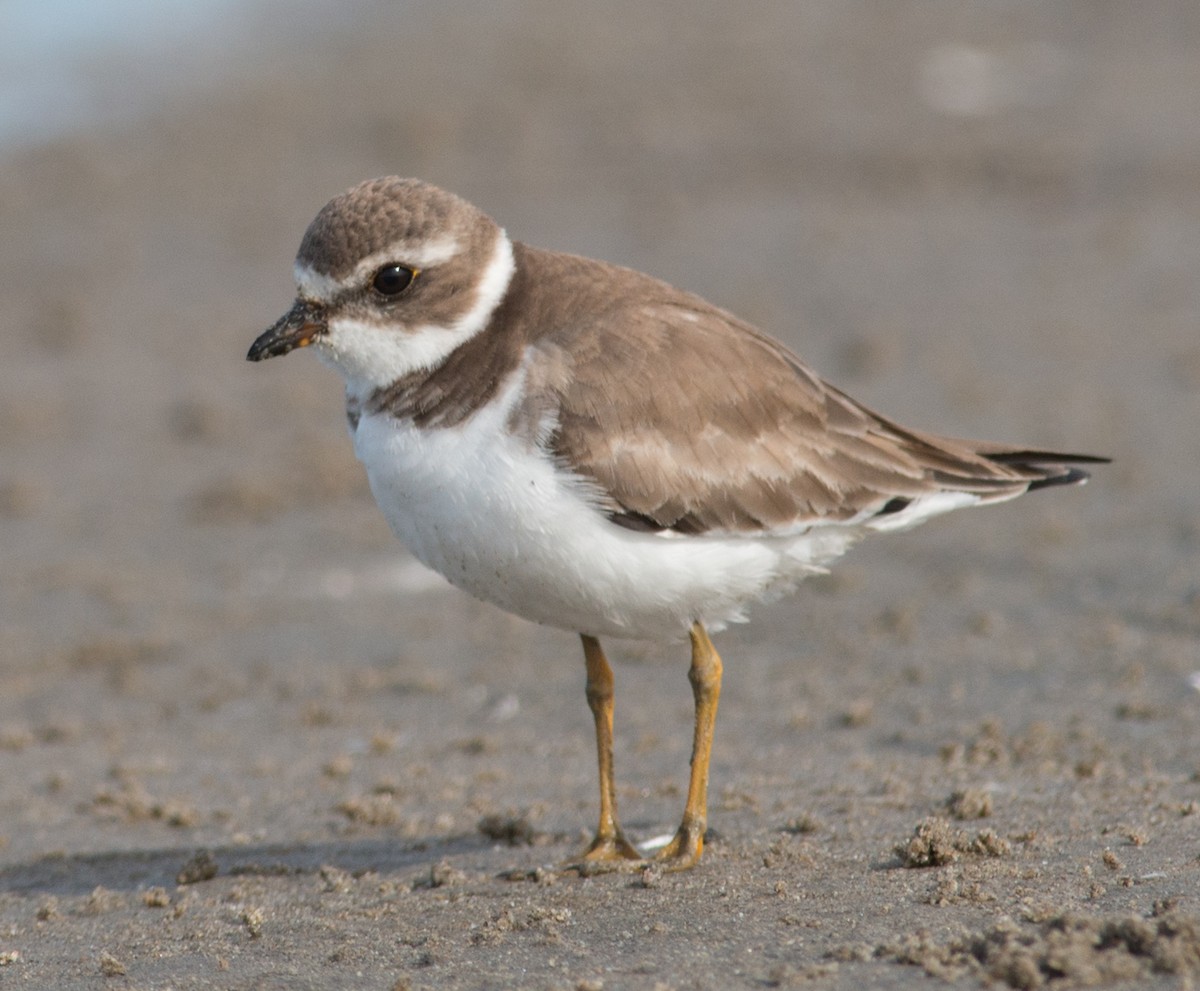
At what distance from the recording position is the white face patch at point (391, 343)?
5.06 m

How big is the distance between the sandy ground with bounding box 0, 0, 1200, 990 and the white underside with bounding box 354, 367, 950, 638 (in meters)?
0.81

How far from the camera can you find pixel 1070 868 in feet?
15.3

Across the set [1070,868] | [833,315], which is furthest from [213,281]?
[1070,868]

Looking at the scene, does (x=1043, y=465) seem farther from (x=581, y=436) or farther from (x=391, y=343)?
(x=391, y=343)

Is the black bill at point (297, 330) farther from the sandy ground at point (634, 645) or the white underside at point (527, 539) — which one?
the sandy ground at point (634, 645)

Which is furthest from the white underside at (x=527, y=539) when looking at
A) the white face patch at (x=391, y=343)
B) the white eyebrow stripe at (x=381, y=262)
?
the white eyebrow stripe at (x=381, y=262)

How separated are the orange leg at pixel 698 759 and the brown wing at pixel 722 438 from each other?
450 mm

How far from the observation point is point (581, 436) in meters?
4.91

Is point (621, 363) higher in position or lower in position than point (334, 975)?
higher

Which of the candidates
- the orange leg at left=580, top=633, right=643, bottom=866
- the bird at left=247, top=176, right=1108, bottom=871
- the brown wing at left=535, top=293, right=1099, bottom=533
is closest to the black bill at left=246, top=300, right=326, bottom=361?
the bird at left=247, top=176, right=1108, bottom=871

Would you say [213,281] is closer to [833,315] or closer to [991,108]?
[833,315]

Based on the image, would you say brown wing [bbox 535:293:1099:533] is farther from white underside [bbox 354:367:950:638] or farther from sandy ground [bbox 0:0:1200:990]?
sandy ground [bbox 0:0:1200:990]

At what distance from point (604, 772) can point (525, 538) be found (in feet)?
3.54

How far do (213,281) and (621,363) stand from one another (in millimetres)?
7751
